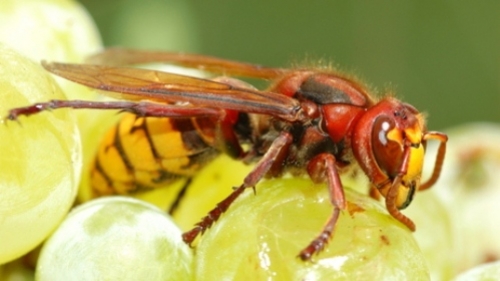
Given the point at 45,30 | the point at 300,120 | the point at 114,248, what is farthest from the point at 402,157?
the point at 45,30

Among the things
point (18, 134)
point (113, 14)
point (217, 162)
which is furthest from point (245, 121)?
point (113, 14)

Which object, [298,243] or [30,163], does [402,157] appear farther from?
[30,163]

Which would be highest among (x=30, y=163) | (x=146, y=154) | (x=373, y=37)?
(x=30, y=163)

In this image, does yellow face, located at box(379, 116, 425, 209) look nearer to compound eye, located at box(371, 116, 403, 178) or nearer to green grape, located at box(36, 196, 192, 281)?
compound eye, located at box(371, 116, 403, 178)

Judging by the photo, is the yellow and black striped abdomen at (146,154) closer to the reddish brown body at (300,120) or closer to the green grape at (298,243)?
the reddish brown body at (300,120)

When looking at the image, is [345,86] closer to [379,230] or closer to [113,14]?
[379,230]

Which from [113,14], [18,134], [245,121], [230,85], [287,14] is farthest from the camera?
[287,14]
